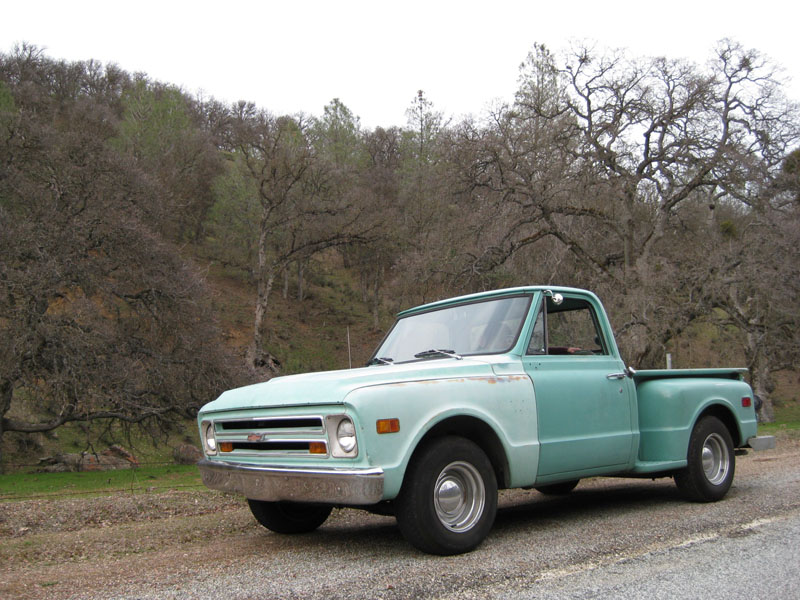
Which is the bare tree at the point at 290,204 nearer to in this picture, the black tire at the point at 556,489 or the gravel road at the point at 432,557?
the black tire at the point at 556,489

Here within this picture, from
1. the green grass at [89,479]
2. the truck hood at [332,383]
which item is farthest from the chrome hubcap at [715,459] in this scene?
the green grass at [89,479]

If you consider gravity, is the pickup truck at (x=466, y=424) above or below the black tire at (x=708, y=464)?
above

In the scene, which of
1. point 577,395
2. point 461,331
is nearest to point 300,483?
point 461,331

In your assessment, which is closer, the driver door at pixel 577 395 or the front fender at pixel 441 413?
the front fender at pixel 441 413

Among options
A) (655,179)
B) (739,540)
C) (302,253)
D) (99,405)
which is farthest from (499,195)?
(739,540)

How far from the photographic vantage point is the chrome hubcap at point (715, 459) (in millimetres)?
7133

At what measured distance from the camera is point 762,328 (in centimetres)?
2270

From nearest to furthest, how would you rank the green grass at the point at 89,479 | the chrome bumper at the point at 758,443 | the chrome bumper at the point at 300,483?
the chrome bumper at the point at 300,483
the chrome bumper at the point at 758,443
the green grass at the point at 89,479

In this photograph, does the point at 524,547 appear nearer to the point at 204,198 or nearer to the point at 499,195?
the point at 499,195

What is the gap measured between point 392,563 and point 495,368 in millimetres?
1617

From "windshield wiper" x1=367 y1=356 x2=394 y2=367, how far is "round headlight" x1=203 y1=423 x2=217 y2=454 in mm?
1504

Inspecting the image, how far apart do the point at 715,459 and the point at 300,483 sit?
4.58m

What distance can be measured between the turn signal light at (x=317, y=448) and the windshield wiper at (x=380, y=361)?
1625 mm

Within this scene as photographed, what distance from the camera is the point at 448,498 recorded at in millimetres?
4949
